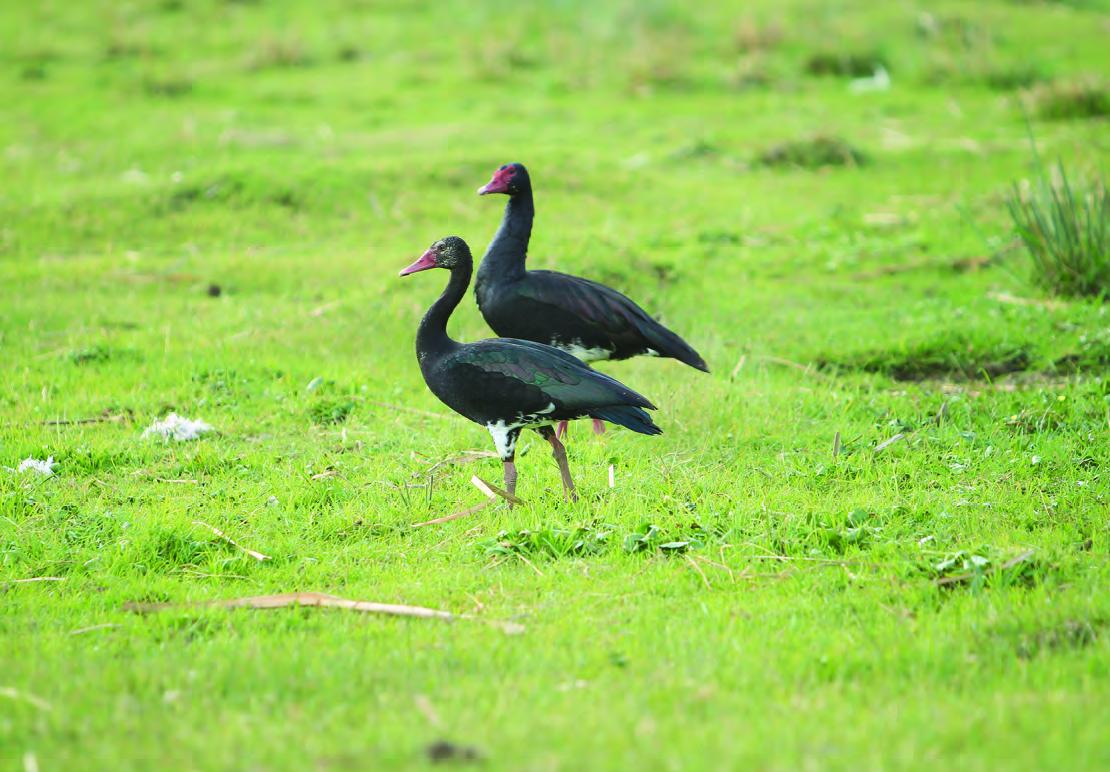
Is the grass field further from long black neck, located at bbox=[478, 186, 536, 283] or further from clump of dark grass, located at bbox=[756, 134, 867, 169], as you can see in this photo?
long black neck, located at bbox=[478, 186, 536, 283]

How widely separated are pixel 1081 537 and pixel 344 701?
12.0 ft

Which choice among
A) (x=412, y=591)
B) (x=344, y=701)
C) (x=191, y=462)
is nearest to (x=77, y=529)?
(x=191, y=462)

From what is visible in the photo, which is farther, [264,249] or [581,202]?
[581,202]

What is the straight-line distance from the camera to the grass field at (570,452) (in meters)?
4.34

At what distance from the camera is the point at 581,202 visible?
13719mm

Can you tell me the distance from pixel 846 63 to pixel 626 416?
1539 cm

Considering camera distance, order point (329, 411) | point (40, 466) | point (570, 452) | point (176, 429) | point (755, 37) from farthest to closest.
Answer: point (755, 37) → point (329, 411) → point (176, 429) → point (570, 452) → point (40, 466)

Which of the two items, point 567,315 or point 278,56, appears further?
point 278,56

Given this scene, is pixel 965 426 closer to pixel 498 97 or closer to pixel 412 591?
pixel 412 591

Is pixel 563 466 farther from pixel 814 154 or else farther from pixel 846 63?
pixel 846 63

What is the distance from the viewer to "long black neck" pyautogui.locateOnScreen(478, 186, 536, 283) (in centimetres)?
820

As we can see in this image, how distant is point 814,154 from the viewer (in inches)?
602

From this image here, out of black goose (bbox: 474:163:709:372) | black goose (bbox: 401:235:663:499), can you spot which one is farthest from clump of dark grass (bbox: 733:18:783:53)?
black goose (bbox: 401:235:663:499)

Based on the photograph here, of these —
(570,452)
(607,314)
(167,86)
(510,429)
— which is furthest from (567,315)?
(167,86)
